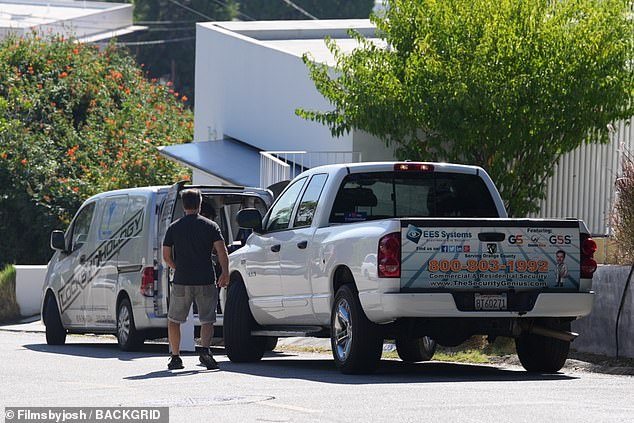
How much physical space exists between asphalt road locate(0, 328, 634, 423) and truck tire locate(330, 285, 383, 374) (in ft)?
0.53

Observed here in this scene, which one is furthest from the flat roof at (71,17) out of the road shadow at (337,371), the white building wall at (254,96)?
the road shadow at (337,371)

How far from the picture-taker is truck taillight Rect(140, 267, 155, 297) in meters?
17.6

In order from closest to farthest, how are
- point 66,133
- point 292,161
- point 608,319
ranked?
point 608,319 → point 292,161 → point 66,133

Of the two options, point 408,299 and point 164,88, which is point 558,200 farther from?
point 164,88

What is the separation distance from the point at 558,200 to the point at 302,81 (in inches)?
229

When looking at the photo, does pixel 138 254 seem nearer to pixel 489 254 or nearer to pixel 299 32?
pixel 489 254

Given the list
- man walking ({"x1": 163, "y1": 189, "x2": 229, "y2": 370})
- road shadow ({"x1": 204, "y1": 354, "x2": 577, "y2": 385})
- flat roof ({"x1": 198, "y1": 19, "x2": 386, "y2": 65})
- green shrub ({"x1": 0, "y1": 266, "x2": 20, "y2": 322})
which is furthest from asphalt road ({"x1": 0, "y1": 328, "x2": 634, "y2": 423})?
flat roof ({"x1": 198, "y1": 19, "x2": 386, "y2": 65})

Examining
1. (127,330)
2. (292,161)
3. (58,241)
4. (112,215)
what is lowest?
(127,330)

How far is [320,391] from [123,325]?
7560 millimetres

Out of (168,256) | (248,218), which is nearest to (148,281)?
(248,218)

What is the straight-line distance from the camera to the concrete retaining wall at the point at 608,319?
1480cm

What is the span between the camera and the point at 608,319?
1521 centimetres

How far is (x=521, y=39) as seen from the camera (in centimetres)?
1977

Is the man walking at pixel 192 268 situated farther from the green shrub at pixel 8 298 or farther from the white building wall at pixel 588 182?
the green shrub at pixel 8 298
